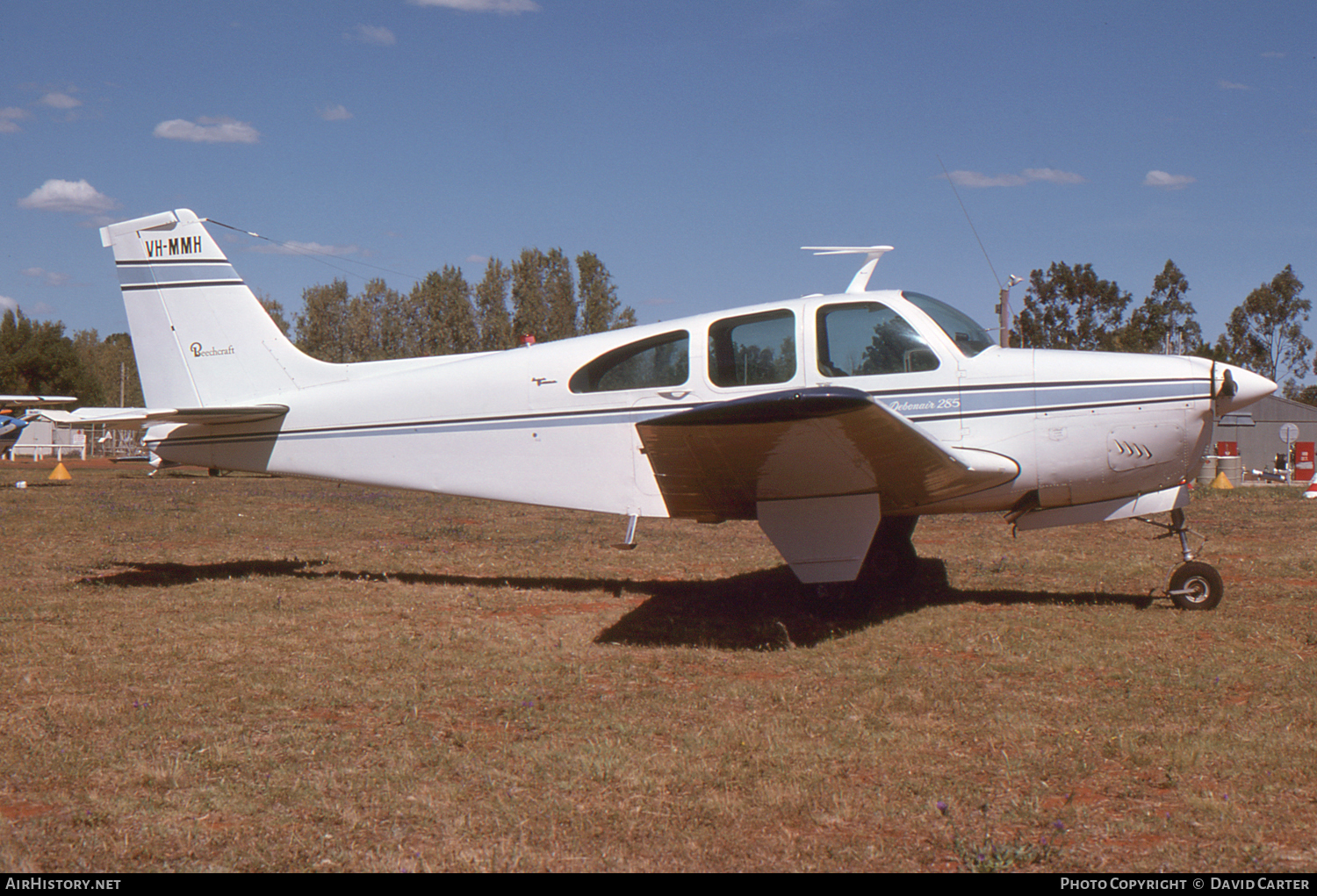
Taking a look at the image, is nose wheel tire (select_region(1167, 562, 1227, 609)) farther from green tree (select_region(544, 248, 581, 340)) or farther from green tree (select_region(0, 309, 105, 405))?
green tree (select_region(0, 309, 105, 405))

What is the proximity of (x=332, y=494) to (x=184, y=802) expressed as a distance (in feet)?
60.0

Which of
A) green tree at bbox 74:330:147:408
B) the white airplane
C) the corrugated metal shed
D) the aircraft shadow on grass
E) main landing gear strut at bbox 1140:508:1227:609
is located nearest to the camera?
the white airplane

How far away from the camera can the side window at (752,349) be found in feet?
23.0

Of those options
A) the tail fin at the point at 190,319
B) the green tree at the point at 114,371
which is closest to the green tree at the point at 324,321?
the green tree at the point at 114,371

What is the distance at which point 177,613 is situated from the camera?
23.9 ft

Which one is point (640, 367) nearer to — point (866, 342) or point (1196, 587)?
point (866, 342)

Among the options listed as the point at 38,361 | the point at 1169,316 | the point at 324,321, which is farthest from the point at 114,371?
the point at 1169,316

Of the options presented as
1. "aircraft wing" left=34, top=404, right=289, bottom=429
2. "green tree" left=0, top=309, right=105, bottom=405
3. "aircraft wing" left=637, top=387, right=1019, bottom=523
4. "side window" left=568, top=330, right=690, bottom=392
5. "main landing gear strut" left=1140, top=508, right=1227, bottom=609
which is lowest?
"main landing gear strut" left=1140, top=508, right=1227, bottom=609

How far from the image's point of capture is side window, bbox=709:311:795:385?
701 centimetres

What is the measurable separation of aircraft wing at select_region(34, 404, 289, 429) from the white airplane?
0.08ft

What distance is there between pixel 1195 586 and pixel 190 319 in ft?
30.6

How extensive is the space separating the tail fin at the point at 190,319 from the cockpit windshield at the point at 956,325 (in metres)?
5.59

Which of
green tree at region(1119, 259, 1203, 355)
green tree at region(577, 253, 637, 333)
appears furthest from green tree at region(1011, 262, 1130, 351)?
green tree at region(577, 253, 637, 333)
